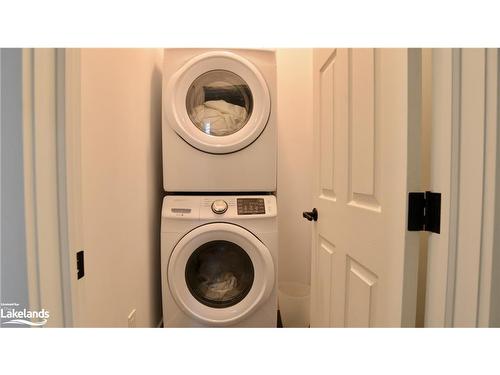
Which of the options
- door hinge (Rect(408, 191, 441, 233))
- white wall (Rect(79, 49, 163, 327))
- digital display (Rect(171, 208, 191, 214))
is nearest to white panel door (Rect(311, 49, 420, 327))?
door hinge (Rect(408, 191, 441, 233))

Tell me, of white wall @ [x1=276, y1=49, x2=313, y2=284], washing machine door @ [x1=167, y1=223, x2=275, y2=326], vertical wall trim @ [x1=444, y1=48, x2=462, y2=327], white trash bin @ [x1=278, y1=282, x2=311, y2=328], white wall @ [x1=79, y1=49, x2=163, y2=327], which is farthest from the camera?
white wall @ [x1=276, y1=49, x2=313, y2=284]

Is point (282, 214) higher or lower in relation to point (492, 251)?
lower

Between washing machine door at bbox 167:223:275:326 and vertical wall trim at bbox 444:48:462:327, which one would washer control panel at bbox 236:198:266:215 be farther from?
vertical wall trim at bbox 444:48:462:327

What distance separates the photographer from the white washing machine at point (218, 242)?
110cm

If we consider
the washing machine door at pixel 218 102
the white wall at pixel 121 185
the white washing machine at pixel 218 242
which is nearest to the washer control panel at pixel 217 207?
the white washing machine at pixel 218 242

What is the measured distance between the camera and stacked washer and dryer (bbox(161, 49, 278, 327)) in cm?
110

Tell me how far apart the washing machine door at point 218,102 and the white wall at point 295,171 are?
0.53 meters

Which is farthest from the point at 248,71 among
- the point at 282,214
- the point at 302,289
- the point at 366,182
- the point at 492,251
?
the point at 302,289

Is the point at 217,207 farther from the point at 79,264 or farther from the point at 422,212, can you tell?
the point at 422,212

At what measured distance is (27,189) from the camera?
0.44 metres

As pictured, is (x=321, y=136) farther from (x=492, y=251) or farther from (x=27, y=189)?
(x=27, y=189)

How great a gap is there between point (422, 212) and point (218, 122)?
0.98 meters

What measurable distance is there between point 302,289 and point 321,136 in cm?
111

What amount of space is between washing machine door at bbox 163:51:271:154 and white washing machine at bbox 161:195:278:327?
0.30 m
